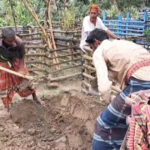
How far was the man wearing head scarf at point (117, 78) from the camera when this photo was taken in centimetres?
267

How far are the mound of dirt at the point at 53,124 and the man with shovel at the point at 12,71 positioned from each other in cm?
35

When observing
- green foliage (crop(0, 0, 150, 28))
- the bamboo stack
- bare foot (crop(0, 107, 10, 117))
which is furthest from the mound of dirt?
green foliage (crop(0, 0, 150, 28))

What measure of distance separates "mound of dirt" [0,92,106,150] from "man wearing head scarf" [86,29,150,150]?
1147 mm

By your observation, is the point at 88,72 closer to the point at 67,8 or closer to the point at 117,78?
the point at 117,78

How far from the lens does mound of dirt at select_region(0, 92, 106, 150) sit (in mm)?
4113

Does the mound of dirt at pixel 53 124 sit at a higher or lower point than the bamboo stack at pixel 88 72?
lower

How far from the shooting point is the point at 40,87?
708 centimetres

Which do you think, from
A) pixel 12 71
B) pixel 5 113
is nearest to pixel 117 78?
pixel 12 71

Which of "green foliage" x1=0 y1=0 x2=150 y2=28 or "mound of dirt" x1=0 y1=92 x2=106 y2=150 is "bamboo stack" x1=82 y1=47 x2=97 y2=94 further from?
"green foliage" x1=0 y1=0 x2=150 y2=28

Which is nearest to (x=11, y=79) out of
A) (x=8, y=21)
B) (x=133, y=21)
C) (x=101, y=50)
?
(x=101, y=50)

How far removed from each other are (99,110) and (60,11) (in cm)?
1188

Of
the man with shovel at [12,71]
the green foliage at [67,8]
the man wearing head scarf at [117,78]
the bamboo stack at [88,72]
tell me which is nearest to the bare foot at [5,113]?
the man with shovel at [12,71]

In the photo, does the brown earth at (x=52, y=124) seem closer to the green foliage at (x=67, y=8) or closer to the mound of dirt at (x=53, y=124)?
the mound of dirt at (x=53, y=124)

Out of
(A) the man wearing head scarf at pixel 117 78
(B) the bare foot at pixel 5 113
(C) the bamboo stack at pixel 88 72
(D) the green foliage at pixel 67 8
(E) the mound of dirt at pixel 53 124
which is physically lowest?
(E) the mound of dirt at pixel 53 124
